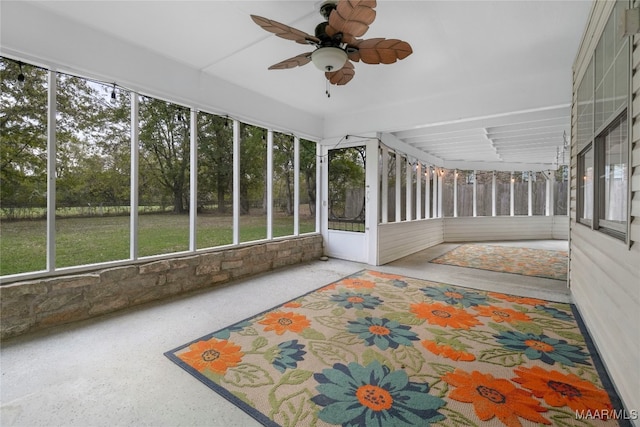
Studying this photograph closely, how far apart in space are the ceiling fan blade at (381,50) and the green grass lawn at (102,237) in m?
2.98

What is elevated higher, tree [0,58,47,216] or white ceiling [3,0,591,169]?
white ceiling [3,0,591,169]

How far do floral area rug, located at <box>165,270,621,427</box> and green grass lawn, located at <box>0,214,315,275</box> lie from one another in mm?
1687

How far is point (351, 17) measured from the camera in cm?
193

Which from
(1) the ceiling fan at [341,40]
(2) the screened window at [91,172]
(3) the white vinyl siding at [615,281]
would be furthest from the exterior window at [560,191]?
(2) the screened window at [91,172]

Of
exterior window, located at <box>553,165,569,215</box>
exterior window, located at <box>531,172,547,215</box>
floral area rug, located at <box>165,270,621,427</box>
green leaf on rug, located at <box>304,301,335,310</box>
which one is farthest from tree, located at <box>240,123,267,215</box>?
exterior window, located at <box>553,165,569,215</box>

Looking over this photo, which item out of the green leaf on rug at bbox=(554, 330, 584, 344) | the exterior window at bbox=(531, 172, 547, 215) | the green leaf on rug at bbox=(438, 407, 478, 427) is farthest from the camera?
the exterior window at bbox=(531, 172, 547, 215)

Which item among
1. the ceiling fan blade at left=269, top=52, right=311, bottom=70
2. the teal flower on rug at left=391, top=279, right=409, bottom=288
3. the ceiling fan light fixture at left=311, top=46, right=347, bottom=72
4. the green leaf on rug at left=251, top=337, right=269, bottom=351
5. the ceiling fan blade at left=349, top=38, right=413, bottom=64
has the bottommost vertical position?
the green leaf on rug at left=251, top=337, right=269, bottom=351

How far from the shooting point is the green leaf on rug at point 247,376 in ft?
6.29

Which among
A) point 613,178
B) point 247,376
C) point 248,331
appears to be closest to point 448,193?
point 613,178

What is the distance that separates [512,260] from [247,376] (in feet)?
19.5

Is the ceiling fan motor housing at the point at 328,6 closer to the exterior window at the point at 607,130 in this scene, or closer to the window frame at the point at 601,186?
the exterior window at the point at 607,130

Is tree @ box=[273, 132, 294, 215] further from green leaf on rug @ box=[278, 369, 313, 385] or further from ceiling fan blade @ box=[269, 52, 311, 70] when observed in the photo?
green leaf on rug @ box=[278, 369, 313, 385]

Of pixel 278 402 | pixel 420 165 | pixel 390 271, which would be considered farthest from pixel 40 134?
pixel 420 165

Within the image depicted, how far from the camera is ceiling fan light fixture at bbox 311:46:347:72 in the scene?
2174 millimetres
